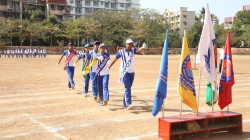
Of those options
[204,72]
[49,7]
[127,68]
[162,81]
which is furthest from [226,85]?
[49,7]

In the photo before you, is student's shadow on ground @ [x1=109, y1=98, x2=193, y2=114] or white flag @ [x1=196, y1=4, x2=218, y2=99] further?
student's shadow on ground @ [x1=109, y1=98, x2=193, y2=114]

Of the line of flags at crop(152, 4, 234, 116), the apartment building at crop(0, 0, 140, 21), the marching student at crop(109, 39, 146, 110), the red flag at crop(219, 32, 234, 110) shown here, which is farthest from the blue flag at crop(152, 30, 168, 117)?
the apartment building at crop(0, 0, 140, 21)

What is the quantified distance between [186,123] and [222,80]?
5.42 ft

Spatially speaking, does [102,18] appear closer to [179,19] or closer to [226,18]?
[179,19]

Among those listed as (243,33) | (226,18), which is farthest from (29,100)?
(226,18)

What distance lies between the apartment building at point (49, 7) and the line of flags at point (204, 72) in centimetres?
7065

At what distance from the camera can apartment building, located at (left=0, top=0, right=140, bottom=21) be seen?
71250mm

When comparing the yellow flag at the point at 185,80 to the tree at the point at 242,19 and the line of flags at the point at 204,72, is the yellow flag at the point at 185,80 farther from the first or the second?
the tree at the point at 242,19

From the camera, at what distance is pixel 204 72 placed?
22.2ft

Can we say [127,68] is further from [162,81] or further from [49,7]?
[49,7]

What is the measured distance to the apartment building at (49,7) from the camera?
2805 inches

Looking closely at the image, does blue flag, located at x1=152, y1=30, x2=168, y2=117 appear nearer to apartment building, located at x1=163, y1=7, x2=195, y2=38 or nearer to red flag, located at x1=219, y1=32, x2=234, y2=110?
red flag, located at x1=219, y1=32, x2=234, y2=110

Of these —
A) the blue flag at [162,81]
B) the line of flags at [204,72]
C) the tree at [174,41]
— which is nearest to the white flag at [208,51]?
the line of flags at [204,72]

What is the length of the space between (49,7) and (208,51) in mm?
78840
